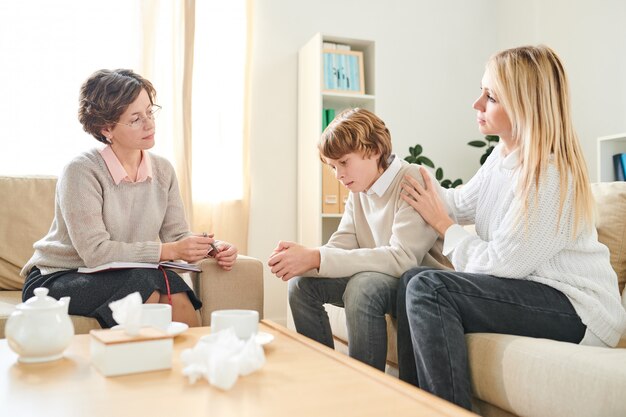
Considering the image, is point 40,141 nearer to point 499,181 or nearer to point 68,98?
point 68,98

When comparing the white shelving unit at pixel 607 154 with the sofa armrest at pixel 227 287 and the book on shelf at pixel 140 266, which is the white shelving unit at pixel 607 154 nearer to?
the sofa armrest at pixel 227 287

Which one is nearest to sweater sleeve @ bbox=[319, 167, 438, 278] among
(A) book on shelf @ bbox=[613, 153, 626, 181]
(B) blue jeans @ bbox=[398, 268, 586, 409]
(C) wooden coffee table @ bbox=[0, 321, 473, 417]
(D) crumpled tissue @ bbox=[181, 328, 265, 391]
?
(B) blue jeans @ bbox=[398, 268, 586, 409]

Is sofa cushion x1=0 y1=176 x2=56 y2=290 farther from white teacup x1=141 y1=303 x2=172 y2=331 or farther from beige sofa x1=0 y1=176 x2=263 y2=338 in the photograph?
white teacup x1=141 y1=303 x2=172 y2=331

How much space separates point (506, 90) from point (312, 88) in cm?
184

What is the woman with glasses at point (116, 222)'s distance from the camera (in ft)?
5.39

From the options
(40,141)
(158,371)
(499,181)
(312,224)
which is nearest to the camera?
(158,371)

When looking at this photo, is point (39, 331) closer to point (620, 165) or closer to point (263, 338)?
point (263, 338)

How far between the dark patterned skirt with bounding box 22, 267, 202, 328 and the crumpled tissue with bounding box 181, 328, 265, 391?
2.49ft

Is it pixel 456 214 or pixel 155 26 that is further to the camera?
pixel 155 26

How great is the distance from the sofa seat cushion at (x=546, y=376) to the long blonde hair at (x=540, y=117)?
285 millimetres

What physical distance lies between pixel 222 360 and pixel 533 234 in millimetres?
773

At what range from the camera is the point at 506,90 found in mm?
1396

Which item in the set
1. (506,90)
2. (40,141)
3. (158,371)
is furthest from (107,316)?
(40,141)

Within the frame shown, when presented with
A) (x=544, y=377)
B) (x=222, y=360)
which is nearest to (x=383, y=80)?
(x=544, y=377)
